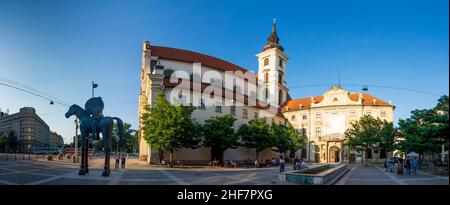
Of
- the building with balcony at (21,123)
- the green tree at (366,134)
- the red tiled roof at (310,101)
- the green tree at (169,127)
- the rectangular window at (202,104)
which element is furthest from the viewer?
the red tiled roof at (310,101)

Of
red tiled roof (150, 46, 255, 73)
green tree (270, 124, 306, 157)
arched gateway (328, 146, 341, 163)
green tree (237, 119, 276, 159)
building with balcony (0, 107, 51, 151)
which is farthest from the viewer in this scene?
arched gateway (328, 146, 341, 163)

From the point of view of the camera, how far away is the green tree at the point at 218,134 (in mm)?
32688

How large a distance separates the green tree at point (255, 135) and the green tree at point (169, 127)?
346 inches

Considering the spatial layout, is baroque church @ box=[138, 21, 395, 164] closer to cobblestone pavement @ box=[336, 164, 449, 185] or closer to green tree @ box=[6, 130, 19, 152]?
cobblestone pavement @ box=[336, 164, 449, 185]

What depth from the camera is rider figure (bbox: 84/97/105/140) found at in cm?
1806

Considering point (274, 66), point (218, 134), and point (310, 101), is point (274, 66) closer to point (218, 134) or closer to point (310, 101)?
point (310, 101)

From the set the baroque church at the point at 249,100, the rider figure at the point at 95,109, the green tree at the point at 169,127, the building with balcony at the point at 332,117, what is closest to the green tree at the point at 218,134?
the baroque church at the point at 249,100

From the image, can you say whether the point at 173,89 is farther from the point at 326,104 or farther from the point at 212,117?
the point at 326,104

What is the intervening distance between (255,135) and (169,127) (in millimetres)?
12838

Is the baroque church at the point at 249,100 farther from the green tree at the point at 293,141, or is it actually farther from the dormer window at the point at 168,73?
the green tree at the point at 293,141

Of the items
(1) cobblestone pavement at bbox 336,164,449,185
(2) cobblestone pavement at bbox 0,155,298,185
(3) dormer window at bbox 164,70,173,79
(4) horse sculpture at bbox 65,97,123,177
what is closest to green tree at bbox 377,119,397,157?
(1) cobblestone pavement at bbox 336,164,449,185

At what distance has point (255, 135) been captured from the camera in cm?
3759

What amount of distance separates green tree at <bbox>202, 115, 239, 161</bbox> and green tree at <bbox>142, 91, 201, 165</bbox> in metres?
1.80

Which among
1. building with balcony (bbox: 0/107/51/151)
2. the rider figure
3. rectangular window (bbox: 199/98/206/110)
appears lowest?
building with balcony (bbox: 0/107/51/151)
